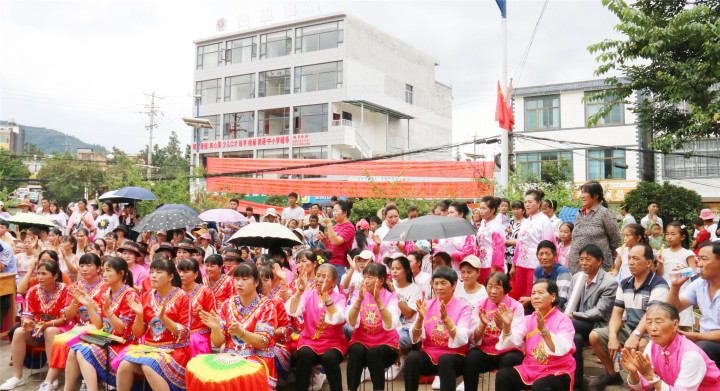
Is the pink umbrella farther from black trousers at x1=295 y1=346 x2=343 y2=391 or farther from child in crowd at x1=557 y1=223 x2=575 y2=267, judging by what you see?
child in crowd at x1=557 y1=223 x2=575 y2=267

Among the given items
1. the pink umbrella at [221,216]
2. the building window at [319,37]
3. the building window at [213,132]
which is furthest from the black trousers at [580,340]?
the building window at [213,132]

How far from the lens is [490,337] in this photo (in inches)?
201

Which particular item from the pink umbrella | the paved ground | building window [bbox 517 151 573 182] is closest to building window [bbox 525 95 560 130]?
building window [bbox 517 151 573 182]

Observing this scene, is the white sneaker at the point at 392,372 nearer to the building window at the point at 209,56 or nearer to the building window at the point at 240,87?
the building window at the point at 240,87

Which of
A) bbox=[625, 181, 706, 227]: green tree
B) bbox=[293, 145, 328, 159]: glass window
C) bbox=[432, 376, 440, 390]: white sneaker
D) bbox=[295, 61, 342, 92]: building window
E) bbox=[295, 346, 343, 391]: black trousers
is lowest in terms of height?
bbox=[432, 376, 440, 390]: white sneaker

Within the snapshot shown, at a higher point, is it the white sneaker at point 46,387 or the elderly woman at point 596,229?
the elderly woman at point 596,229

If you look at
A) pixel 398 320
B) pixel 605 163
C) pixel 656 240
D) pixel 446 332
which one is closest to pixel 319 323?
pixel 398 320

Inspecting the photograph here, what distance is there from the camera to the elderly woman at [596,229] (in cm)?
625

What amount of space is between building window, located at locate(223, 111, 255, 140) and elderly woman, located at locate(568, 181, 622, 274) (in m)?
31.6

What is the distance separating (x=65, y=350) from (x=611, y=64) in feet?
36.0

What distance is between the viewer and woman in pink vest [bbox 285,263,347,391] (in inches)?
207

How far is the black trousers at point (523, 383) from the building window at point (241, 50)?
34.7 meters

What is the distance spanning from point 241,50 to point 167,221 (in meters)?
30.9

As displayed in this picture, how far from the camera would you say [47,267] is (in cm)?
614
